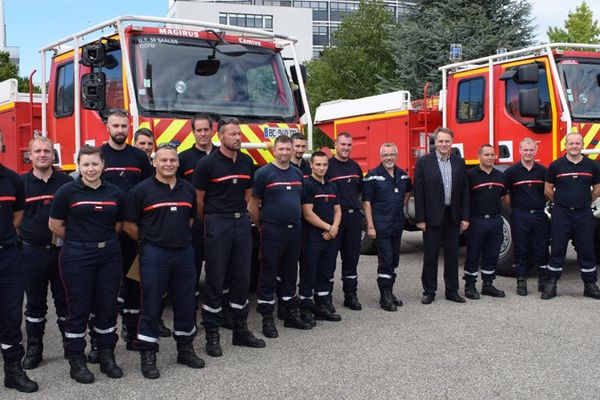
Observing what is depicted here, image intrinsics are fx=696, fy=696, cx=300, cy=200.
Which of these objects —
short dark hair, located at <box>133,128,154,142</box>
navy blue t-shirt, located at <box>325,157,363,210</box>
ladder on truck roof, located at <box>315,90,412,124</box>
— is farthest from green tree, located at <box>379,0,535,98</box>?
short dark hair, located at <box>133,128,154,142</box>

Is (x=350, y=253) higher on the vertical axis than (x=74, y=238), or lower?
lower

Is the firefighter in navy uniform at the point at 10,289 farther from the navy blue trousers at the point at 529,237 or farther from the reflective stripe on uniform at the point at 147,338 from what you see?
the navy blue trousers at the point at 529,237

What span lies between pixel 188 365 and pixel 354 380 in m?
1.29

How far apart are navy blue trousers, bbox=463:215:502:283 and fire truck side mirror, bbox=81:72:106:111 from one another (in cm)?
409

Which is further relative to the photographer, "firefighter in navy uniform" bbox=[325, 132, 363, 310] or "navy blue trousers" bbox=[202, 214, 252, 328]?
"firefighter in navy uniform" bbox=[325, 132, 363, 310]

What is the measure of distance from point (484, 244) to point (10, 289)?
4993 millimetres

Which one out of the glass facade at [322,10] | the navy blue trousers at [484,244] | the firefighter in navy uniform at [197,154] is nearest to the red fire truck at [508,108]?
the navy blue trousers at [484,244]

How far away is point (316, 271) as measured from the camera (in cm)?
666

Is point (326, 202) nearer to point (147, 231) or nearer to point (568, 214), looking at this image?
point (147, 231)

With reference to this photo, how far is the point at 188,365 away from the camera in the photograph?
522 centimetres

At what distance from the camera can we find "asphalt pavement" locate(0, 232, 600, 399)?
15.1 feet

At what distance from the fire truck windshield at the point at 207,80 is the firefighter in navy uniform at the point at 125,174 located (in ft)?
2.73

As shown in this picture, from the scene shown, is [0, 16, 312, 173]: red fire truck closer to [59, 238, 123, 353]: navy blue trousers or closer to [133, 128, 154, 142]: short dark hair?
[133, 128, 154, 142]: short dark hair

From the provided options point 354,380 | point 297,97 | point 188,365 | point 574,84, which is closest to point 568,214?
point 574,84
